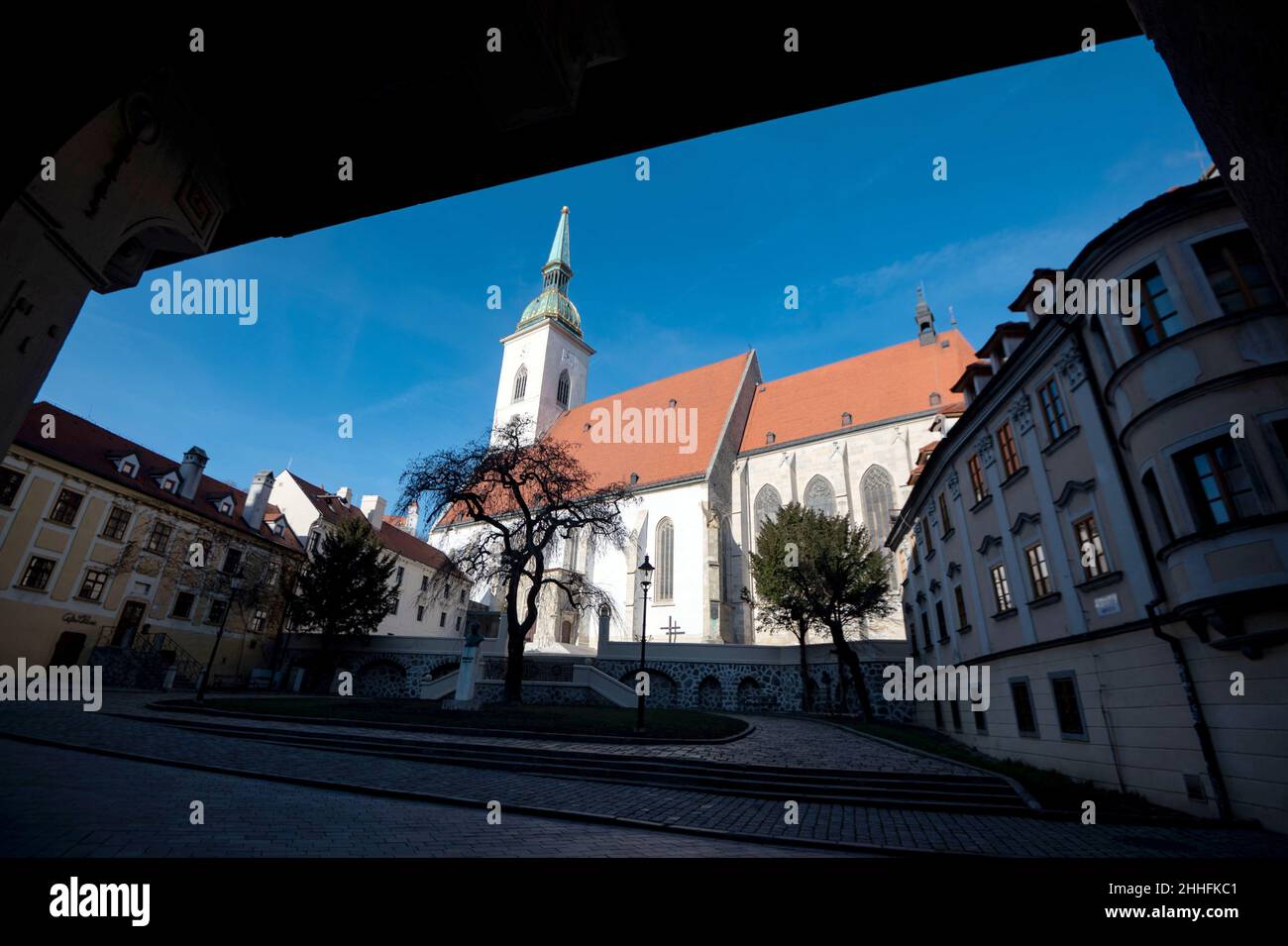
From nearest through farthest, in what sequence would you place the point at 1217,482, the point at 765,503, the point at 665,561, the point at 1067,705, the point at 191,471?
the point at 1217,482 < the point at 1067,705 < the point at 191,471 < the point at 665,561 < the point at 765,503

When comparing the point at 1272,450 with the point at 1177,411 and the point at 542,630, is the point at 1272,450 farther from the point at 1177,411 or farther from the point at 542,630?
the point at 542,630

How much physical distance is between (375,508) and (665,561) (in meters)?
22.6

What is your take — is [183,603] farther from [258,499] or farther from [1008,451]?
[1008,451]

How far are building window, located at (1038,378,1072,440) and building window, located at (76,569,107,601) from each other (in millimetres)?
34552

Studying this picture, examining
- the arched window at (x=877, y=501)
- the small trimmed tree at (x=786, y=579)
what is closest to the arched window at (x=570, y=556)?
the small trimmed tree at (x=786, y=579)

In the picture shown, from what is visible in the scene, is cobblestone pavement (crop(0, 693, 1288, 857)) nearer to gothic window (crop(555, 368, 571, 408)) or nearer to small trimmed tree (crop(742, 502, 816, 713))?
small trimmed tree (crop(742, 502, 816, 713))

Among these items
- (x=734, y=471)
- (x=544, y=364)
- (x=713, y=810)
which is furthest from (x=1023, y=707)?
(x=544, y=364)

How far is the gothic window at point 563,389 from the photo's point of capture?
5353cm

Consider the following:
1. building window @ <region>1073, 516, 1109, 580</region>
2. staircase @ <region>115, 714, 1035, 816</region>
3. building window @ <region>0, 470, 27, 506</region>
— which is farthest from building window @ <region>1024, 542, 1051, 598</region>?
building window @ <region>0, 470, 27, 506</region>

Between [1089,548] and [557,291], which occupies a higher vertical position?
[557,291]

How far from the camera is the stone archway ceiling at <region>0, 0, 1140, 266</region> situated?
1831 mm

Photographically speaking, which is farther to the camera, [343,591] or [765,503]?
[765,503]

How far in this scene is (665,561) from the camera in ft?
121
